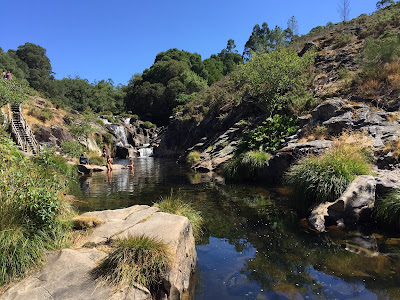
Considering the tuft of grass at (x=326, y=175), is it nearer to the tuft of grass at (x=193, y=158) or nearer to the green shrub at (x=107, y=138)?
the tuft of grass at (x=193, y=158)

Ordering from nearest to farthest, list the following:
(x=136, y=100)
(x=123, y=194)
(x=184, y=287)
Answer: (x=184, y=287) → (x=123, y=194) → (x=136, y=100)

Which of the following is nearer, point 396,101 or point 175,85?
point 396,101

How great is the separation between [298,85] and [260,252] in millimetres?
18207

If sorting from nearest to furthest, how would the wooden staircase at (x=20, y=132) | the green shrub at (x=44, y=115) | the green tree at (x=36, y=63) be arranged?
the wooden staircase at (x=20, y=132) → the green shrub at (x=44, y=115) → the green tree at (x=36, y=63)

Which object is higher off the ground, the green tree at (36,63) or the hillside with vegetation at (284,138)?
the green tree at (36,63)

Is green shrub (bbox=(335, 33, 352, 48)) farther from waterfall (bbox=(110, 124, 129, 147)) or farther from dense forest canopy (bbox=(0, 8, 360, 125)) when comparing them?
waterfall (bbox=(110, 124, 129, 147))

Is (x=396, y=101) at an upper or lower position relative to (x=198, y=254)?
upper

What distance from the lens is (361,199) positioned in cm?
A: 750

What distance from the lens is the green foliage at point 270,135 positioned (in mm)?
16859

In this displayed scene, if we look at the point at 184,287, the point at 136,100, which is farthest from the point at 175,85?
the point at 184,287

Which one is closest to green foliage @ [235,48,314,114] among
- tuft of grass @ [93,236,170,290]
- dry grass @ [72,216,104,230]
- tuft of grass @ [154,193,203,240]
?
tuft of grass @ [154,193,203,240]

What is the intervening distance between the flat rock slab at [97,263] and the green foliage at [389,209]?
5192mm

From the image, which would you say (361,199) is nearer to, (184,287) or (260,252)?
(260,252)

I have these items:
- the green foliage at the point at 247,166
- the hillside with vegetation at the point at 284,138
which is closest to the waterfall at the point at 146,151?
the hillside with vegetation at the point at 284,138
